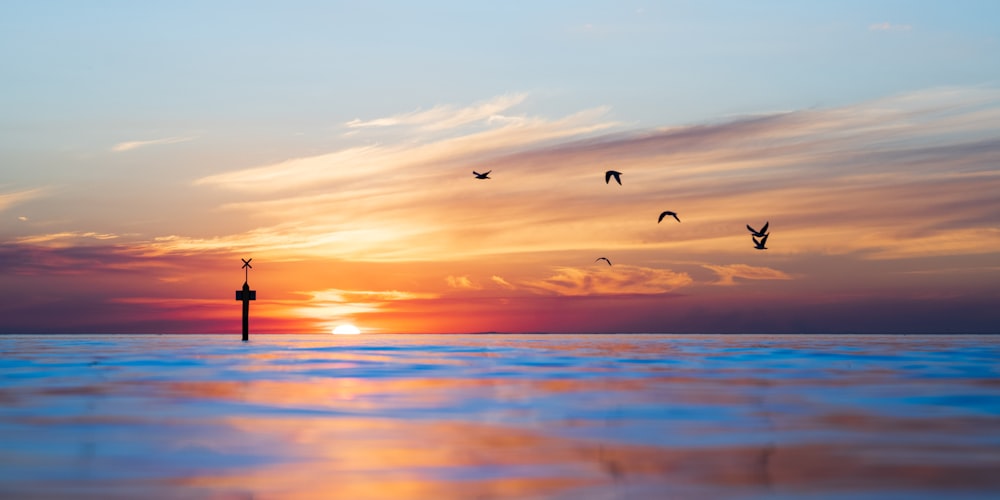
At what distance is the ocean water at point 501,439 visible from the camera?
55.9ft

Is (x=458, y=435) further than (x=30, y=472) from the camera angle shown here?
Yes

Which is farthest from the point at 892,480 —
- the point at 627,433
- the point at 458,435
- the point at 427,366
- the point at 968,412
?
the point at 427,366

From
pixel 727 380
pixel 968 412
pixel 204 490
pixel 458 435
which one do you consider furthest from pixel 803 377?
pixel 204 490

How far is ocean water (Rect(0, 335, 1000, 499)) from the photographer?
17.0 meters

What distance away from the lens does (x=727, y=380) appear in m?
45.3

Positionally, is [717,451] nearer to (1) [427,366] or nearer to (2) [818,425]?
(2) [818,425]

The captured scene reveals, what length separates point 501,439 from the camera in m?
23.7

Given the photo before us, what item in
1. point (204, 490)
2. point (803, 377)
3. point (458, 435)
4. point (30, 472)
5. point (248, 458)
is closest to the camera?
point (204, 490)

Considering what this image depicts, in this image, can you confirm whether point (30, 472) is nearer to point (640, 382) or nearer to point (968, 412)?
point (968, 412)

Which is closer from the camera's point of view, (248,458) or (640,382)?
(248,458)

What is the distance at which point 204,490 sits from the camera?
1656 centimetres

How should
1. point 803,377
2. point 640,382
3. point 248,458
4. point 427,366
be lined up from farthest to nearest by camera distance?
1. point 427,366
2. point 803,377
3. point 640,382
4. point 248,458

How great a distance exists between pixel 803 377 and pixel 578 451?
29.8 meters

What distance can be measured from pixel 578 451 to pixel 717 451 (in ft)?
9.22
